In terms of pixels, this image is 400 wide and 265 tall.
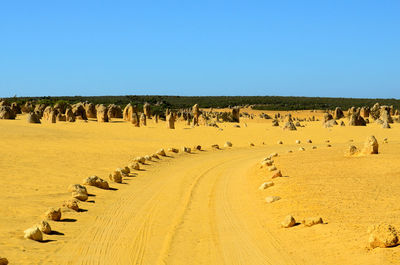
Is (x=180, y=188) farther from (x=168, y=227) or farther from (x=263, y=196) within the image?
(x=168, y=227)

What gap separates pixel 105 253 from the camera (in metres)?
8.15

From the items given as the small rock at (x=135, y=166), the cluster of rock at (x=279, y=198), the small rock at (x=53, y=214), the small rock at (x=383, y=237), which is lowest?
the small rock at (x=135, y=166)

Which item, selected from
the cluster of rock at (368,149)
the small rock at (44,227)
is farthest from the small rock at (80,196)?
the cluster of rock at (368,149)

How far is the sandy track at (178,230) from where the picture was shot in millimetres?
7887

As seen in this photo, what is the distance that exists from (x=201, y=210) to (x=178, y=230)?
6.26 ft

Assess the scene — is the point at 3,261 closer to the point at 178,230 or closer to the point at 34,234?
the point at 34,234

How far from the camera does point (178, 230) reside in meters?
9.65

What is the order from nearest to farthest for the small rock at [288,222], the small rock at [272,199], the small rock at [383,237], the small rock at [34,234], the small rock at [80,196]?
the small rock at [383,237], the small rock at [34,234], the small rock at [288,222], the small rock at [272,199], the small rock at [80,196]

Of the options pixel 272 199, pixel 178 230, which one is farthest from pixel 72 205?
pixel 272 199

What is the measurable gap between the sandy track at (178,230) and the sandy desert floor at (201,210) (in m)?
0.02

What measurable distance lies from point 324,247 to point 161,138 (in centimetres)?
2955

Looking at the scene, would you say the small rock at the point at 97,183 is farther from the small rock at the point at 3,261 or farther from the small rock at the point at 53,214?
the small rock at the point at 3,261

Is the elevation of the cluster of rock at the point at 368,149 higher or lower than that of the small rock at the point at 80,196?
higher

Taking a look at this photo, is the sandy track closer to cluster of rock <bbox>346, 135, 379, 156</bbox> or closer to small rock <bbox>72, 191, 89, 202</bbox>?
small rock <bbox>72, 191, 89, 202</bbox>
